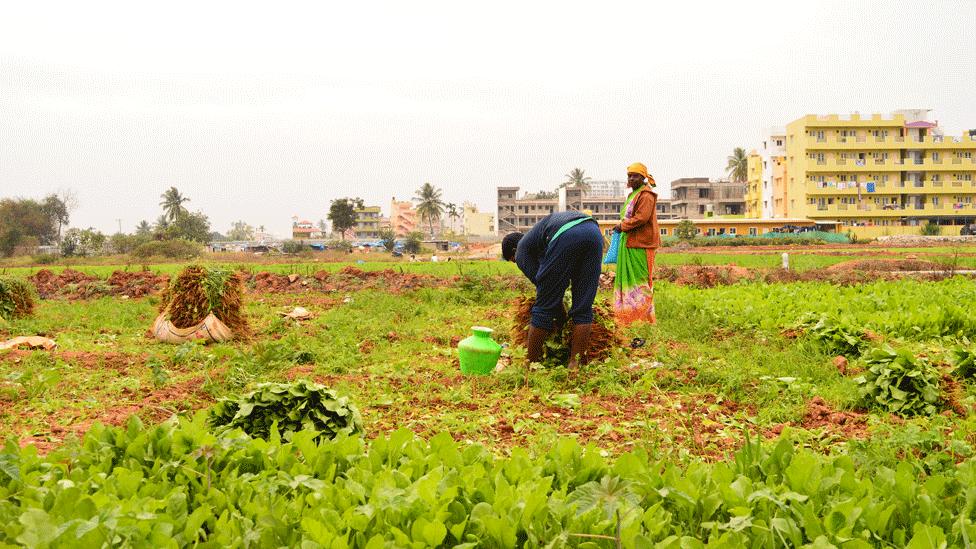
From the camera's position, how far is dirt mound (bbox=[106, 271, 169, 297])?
15.1 m

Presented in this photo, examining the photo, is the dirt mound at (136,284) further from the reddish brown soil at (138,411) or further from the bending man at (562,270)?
the bending man at (562,270)

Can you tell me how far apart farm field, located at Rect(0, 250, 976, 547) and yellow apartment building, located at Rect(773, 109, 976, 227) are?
188 feet

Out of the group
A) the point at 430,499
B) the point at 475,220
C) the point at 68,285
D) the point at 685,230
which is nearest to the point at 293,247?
the point at 685,230

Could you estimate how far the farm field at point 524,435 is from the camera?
2.11m

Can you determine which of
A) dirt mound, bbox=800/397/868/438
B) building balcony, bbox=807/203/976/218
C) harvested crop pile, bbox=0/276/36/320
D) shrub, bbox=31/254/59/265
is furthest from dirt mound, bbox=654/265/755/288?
building balcony, bbox=807/203/976/218

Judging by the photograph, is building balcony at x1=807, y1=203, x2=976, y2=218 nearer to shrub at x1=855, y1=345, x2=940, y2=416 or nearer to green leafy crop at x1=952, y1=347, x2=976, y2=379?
green leafy crop at x1=952, y1=347, x2=976, y2=379

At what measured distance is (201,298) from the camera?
8719mm

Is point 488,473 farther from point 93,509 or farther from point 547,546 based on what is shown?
point 93,509

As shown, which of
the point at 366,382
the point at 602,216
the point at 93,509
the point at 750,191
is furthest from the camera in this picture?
the point at 602,216

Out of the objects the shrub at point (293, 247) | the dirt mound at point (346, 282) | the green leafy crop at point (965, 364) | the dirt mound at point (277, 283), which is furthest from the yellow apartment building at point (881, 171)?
the green leafy crop at point (965, 364)

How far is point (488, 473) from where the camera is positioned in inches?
102

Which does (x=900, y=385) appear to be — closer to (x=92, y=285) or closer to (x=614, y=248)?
(x=614, y=248)

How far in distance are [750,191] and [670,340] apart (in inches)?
2924

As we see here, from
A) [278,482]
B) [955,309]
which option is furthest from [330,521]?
[955,309]
